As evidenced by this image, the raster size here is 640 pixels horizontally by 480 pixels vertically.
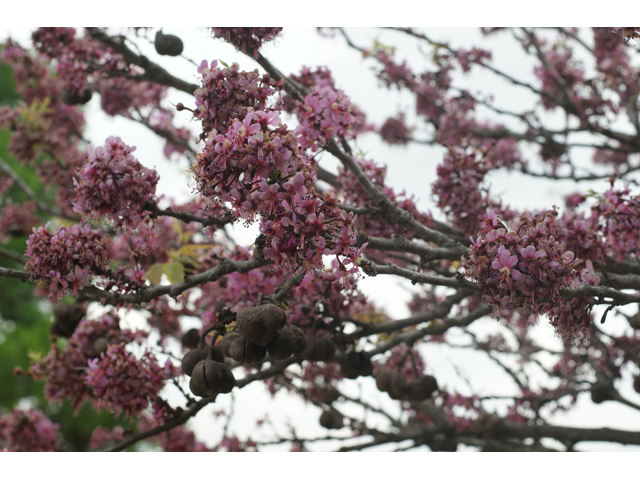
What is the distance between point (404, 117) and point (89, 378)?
4716 millimetres

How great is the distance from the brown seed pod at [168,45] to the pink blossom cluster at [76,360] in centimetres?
188

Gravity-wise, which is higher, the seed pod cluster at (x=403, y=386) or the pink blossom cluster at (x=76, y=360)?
the pink blossom cluster at (x=76, y=360)

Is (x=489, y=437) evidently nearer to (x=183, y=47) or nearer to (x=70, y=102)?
(x=183, y=47)

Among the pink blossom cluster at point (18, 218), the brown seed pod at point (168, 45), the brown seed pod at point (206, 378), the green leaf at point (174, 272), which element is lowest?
the brown seed pod at point (206, 378)

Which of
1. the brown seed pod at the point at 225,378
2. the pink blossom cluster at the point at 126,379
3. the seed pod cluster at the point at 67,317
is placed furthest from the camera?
the seed pod cluster at the point at 67,317

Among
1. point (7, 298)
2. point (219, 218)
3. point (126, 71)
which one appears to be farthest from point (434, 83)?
point (7, 298)

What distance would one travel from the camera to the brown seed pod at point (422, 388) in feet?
11.4

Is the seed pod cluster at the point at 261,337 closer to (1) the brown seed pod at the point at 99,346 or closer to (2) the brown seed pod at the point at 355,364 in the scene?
(2) the brown seed pod at the point at 355,364

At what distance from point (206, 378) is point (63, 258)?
833 mm

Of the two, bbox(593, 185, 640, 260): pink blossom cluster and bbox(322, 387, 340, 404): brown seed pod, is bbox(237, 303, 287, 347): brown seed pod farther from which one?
→ bbox(322, 387, 340, 404): brown seed pod

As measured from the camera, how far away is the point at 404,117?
6.44 metres

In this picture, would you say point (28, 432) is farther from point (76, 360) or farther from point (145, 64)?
point (145, 64)

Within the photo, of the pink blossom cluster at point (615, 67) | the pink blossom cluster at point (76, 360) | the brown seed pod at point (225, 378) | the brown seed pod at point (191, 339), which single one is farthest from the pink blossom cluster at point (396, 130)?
the brown seed pod at point (225, 378)

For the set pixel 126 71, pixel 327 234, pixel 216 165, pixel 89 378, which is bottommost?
pixel 89 378
